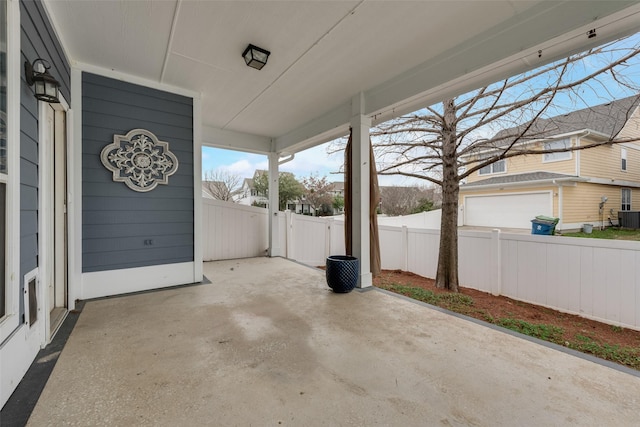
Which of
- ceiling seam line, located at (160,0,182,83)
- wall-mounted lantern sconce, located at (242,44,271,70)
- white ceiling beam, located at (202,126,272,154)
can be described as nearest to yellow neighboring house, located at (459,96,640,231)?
white ceiling beam, located at (202,126,272,154)

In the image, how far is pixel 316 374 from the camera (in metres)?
1.80

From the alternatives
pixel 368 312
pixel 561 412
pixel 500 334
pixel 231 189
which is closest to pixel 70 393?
pixel 368 312

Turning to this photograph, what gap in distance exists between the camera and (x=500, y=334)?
7.87 ft

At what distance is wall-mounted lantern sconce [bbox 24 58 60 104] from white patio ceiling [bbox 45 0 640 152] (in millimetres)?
722

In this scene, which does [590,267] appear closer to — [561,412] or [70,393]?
[561,412]

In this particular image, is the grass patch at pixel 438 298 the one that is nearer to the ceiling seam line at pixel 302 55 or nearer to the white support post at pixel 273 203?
the white support post at pixel 273 203

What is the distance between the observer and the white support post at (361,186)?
379cm

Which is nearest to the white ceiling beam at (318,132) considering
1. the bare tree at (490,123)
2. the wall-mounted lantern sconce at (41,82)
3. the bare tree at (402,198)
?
the bare tree at (490,123)

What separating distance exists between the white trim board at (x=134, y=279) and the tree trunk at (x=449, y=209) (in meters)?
4.00

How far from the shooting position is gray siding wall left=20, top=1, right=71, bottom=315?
174cm

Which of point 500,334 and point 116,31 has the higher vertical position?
point 116,31

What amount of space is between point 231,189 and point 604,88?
15578 millimetres

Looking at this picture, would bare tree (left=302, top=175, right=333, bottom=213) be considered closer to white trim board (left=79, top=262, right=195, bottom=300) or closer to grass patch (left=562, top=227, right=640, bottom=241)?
grass patch (left=562, top=227, right=640, bottom=241)

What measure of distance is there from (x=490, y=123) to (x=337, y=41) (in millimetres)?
3044
